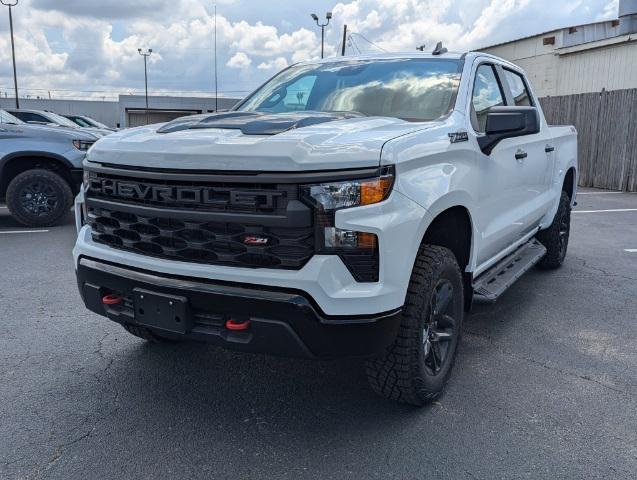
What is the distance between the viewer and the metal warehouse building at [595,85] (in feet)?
44.0

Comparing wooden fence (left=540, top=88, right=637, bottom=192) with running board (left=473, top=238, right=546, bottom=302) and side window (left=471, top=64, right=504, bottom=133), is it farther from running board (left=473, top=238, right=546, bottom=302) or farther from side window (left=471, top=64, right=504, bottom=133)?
side window (left=471, top=64, right=504, bottom=133)

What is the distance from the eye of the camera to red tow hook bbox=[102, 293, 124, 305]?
285 centimetres

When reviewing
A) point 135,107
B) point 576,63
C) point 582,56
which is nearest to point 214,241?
point 582,56

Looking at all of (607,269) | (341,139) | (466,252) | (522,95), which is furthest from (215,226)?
(607,269)

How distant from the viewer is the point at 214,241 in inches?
A: 99.3

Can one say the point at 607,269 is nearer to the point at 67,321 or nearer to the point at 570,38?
the point at 67,321

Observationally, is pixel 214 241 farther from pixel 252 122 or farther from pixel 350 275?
pixel 252 122

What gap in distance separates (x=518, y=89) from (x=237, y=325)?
355cm

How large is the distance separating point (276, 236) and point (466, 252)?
1394 mm

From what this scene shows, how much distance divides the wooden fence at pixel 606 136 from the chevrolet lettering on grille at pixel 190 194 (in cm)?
1310

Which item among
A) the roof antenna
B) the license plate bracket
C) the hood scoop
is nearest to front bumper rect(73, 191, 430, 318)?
the license plate bracket

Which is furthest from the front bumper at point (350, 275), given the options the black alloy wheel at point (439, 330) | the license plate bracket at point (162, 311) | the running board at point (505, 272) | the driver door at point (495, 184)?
the running board at point (505, 272)

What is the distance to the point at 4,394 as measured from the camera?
Result: 3.17m

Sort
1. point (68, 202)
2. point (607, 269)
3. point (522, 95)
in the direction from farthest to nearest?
point (68, 202)
point (607, 269)
point (522, 95)
